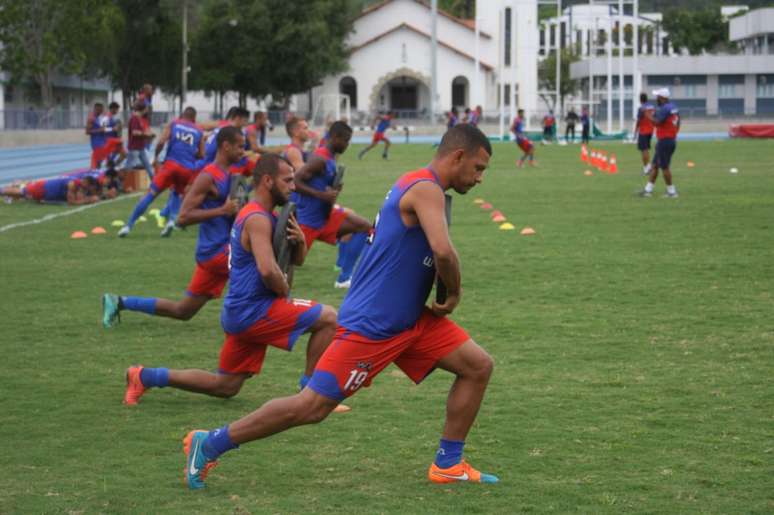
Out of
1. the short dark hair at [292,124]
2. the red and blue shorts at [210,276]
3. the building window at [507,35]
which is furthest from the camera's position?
the building window at [507,35]

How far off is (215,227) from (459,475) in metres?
4.55

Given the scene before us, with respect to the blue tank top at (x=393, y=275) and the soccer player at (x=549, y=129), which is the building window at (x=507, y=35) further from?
the blue tank top at (x=393, y=275)

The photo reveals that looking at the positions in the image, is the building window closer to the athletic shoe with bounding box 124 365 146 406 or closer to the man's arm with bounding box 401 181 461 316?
the athletic shoe with bounding box 124 365 146 406

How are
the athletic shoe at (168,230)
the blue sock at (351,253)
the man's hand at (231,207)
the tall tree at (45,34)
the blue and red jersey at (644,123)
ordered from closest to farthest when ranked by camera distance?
the man's hand at (231,207)
the blue sock at (351,253)
the athletic shoe at (168,230)
the blue and red jersey at (644,123)
the tall tree at (45,34)

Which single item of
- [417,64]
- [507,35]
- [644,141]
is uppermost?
[507,35]

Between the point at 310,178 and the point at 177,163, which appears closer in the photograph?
the point at 310,178

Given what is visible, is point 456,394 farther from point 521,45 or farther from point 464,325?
point 521,45

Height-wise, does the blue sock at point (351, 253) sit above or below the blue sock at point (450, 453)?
above

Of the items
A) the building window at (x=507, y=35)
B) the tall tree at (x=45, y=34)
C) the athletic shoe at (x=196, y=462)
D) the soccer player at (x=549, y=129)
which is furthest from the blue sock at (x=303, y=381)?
the building window at (x=507, y=35)

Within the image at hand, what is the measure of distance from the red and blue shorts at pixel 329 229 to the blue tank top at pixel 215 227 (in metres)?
2.01

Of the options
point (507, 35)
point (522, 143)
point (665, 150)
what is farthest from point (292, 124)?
point (507, 35)

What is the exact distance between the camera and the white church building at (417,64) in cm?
9651

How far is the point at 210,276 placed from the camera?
9.98m

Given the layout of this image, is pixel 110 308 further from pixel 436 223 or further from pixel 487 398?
pixel 436 223
